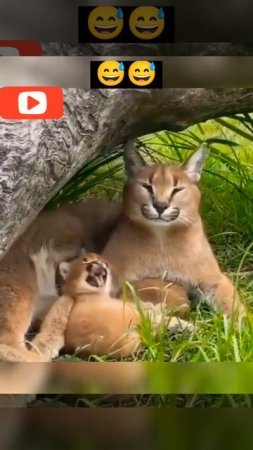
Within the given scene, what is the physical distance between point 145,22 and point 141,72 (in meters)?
0.09

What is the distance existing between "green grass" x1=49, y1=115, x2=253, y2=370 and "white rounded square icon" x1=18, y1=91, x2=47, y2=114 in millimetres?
177

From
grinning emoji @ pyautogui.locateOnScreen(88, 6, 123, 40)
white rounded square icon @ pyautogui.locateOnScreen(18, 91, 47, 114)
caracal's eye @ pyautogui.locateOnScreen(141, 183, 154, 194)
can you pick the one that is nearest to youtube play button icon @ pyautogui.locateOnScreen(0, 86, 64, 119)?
white rounded square icon @ pyautogui.locateOnScreen(18, 91, 47, 114)

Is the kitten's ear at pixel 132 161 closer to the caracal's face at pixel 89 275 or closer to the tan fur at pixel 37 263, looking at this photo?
the tan fur at pixel 37 263

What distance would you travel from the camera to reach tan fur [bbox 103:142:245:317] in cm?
171

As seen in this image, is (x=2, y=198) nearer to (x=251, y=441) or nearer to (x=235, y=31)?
(x=235, y=31)

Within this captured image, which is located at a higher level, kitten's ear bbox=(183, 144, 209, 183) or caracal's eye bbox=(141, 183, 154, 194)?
kitten's ear bbox=(183, 144, 209, 183)

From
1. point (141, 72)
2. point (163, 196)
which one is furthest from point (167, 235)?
point (141, 72)

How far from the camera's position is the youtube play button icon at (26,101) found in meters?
1.64

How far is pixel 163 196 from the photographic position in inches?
67.4

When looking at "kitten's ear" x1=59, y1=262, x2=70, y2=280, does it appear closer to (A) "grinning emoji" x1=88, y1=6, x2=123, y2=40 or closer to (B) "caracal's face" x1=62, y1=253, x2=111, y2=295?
(B) "caracal's face" x1=62, y1=253, x2=111, y2=295

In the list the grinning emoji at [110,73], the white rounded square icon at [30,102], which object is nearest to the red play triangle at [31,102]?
the white rounded square icon at [30,102]

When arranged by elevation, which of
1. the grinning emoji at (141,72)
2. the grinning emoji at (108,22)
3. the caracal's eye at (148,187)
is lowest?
the caracal's eye at (148,187)

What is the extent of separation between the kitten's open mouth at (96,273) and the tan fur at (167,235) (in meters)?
0.02

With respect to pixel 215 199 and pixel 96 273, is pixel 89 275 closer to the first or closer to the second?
pixel 96 273
